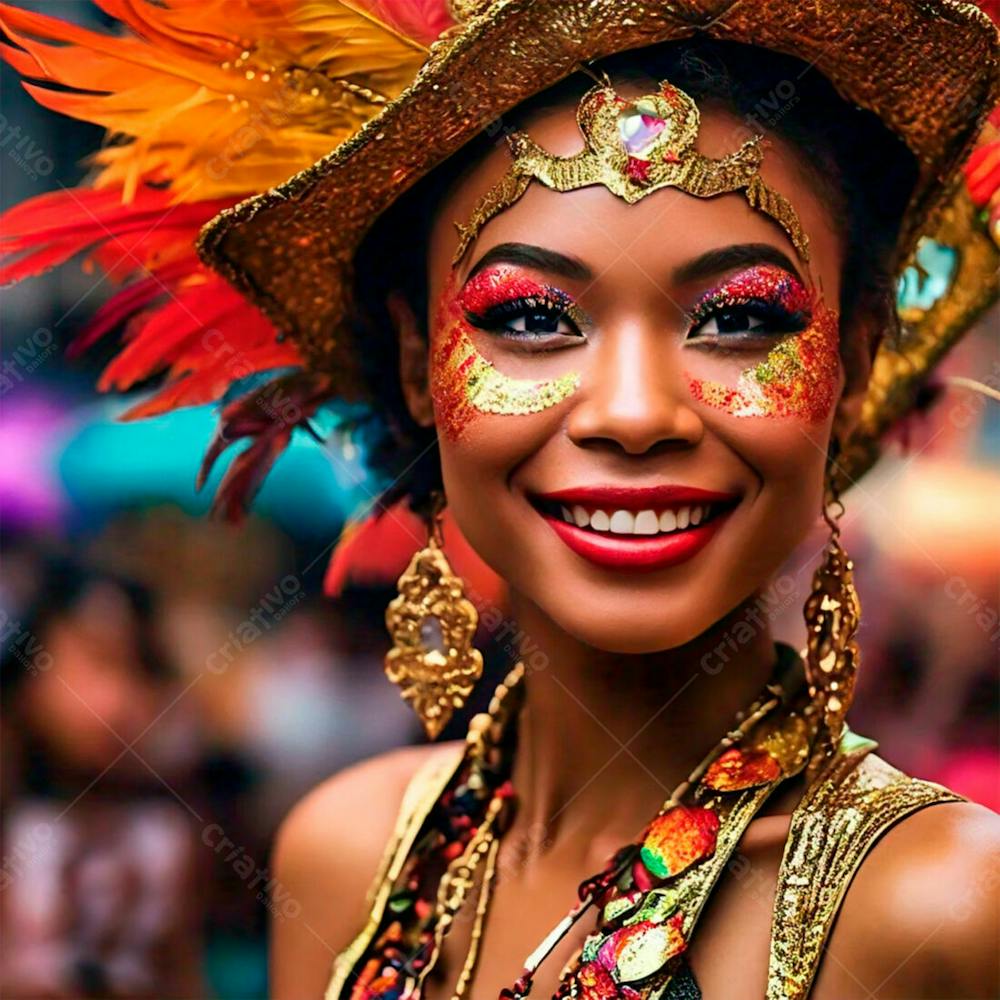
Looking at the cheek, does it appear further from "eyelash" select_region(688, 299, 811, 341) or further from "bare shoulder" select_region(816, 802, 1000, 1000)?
"bare shoulder" select_region(816, 802, 1000, 1000)

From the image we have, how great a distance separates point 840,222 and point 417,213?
25.5 inches

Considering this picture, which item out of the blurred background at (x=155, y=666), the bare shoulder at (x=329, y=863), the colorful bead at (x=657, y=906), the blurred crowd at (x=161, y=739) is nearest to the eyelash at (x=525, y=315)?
the colorful bead at (x=657, y=906)

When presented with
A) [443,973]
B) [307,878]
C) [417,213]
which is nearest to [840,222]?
[417,213]

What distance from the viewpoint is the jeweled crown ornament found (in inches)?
79.0

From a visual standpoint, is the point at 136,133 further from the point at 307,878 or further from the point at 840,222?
the point at 307,878

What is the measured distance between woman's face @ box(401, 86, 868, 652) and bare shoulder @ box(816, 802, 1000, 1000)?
1.31ft

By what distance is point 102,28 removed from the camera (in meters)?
2.45

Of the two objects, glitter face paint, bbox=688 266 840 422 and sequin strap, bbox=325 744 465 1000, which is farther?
sequin strap, bbox=325 744 465 1000

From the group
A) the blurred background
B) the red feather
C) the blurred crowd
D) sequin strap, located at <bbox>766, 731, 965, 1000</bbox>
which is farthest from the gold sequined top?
the blurred crowd

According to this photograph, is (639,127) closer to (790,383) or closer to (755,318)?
(755,318)

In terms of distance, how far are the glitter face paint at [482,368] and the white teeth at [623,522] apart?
17 centimetres

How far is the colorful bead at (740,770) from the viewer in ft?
6.88

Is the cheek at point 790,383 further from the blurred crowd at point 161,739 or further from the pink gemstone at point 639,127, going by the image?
the blurred crowd at point 161,739

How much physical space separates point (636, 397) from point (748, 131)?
448 mm
